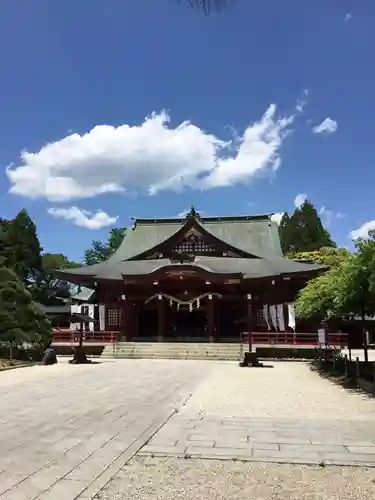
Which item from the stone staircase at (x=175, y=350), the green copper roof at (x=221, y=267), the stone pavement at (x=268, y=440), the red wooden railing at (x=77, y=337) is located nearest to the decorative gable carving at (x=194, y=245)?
the green copper roof at (x=221, y=267)

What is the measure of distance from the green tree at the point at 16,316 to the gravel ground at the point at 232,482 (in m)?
16.5

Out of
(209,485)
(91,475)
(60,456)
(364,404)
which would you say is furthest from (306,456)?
(364,404)

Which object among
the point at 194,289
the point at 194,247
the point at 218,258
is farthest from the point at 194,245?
the point at 194,289

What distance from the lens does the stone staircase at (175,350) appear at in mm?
26516

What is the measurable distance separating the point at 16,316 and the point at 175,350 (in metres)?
9.50

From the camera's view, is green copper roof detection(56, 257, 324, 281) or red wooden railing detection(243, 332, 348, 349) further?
green copper roof detection(56, 257, 324, 281)

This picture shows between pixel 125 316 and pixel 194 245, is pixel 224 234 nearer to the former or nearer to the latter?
pixel 194 245

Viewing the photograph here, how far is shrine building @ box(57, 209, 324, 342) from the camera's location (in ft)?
100

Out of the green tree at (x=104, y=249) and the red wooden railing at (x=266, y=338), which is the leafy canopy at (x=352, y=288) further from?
the green tree at (x=104, y=249)

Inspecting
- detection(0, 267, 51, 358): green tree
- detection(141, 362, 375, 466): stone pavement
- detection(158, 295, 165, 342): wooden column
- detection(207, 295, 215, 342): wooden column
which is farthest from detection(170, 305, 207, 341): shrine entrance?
detection(141, 362, 375, 466): stone pavement

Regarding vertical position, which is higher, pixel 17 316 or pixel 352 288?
pixel 352 288

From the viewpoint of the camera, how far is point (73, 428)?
754 centimetres

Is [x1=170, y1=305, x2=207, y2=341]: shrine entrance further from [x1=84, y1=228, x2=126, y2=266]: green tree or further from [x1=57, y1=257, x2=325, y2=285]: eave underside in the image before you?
[x1=84, y1=228, x2=126, y2=266]: green tree

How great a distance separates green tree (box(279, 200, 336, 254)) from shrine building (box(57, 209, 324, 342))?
2264cm
